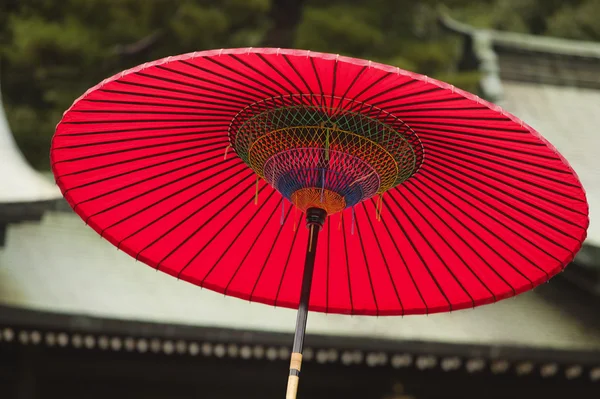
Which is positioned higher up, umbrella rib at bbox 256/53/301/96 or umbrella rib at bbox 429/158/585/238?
umbrella rib at bbox 256/53/301/96

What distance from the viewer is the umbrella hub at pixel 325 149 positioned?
1483 mm

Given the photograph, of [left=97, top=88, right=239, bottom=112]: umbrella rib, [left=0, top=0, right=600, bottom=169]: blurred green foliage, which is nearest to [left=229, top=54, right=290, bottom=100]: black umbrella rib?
[left=97, top=88, right=239, bottom=112]: umbrella rib

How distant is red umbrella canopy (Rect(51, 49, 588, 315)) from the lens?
1.45 meters

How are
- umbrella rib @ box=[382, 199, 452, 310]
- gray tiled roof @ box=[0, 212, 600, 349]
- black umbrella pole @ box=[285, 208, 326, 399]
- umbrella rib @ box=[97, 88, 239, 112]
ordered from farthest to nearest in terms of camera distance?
gray tiled roof @ box=[0, 212, 600, 349]
umbrella rib @ box=[382, 199, 452, 310]
umbrella rib @ box=[97, 88, 239, 112]
black umbrella pole @ box=[285, 208, 326, 399]

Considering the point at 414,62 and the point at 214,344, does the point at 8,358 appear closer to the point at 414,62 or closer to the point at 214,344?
the point at 214,344

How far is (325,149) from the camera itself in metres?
1.49

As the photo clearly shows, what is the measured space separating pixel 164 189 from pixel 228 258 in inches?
7.7

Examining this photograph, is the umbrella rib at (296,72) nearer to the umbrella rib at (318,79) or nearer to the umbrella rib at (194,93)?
the umbrella rib at (318,79)

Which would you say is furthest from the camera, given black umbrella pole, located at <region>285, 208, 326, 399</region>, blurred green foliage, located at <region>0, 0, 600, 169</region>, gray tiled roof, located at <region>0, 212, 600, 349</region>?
blurred green foliage, located at <region>0, 0, 600, 169</region>

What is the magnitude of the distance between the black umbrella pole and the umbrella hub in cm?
2

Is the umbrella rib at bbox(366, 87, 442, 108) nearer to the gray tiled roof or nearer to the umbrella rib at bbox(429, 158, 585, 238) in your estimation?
the umbrella rib at bbox(429, 158, 585, 238)

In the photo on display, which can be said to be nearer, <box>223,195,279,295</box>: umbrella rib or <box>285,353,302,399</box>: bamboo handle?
<box>285,353,302,399</box>: bamboo handle

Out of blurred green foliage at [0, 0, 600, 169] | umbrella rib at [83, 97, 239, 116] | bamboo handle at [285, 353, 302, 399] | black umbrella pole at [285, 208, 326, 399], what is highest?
A: blurred green foliage at [0, 0, 600, 169]

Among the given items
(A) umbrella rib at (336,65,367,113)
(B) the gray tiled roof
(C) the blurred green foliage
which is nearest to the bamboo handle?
(A) umbrella rib at (336,65,367,113)
